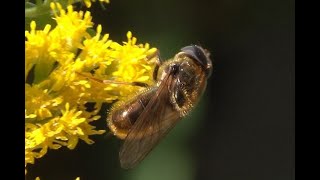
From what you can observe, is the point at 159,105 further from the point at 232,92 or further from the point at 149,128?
the point at 232,92

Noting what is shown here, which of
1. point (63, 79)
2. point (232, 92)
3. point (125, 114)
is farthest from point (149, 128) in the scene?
point (232, 92)

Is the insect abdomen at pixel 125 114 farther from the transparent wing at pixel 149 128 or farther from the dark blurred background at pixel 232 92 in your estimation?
the dark blurred background at pixel 232 92

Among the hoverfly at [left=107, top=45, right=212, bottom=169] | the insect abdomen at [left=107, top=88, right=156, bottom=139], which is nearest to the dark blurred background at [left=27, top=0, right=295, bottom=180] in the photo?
the hoverfly at [left=107, top=45, right=212, bottom=169]

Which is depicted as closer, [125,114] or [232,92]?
[125,114]

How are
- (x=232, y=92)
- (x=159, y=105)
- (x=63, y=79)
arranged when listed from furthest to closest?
1. (x=232, y=92)
2. (x=159, y=105)
3. (x=63, y=79)

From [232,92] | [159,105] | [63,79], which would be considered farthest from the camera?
[232,92]
